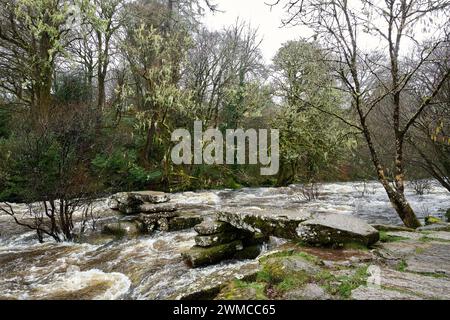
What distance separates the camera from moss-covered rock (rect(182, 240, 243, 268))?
5039mm

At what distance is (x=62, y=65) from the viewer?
18.2 meters

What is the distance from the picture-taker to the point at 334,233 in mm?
4418

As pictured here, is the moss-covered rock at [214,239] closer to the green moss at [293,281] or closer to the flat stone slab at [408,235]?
the green moss at [293,281]

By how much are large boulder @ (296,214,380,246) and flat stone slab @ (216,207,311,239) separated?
0.22 metres

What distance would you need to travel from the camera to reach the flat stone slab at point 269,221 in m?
4.86

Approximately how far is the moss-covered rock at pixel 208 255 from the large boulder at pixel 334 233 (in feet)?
4.55

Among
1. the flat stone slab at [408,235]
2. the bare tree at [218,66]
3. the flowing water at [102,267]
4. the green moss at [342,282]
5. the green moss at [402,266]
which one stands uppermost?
the bare tree at [218,66]

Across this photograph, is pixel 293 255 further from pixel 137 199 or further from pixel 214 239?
pixel 137 199

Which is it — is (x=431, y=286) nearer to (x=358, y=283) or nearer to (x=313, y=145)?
(x=358, y=283)

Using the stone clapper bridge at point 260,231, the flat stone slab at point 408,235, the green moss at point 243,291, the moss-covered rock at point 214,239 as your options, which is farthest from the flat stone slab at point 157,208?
the flat stone slab at point 408,235

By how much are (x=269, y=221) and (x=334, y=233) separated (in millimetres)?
1082

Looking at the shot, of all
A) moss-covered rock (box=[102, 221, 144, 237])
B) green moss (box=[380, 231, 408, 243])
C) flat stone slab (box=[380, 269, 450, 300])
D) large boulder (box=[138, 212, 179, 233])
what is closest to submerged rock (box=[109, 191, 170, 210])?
large boulder (box=[138, 212, 179, 233])
